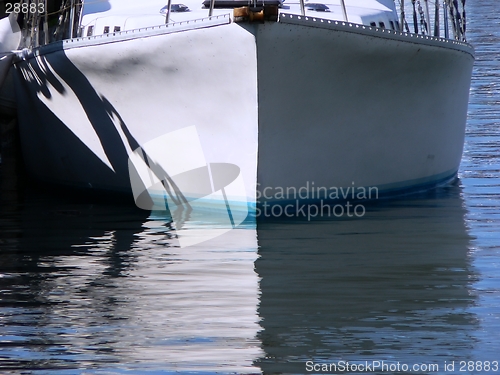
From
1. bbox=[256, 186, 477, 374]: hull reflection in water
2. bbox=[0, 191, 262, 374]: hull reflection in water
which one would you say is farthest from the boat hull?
bbox=[0, 191, 262, 374]: hull reflection in water

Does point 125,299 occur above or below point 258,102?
below

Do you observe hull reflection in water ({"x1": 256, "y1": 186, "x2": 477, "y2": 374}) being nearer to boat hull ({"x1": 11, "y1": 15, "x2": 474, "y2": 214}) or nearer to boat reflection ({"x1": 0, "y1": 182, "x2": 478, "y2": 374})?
boat reflection ({"x1": 0, "y1": 182, "x2": 478, "y2": 374})

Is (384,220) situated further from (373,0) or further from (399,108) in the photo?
(373,0)

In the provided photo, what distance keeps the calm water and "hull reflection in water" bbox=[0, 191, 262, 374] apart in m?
0.01

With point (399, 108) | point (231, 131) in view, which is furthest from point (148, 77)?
point (399, 108)

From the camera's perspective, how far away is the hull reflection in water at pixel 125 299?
4.72 meters

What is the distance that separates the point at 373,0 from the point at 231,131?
10.7 ft

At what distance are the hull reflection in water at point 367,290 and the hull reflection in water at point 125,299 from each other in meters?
0.19

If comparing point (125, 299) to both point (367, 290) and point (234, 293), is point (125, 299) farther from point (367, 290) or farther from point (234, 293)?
point (367, 290)

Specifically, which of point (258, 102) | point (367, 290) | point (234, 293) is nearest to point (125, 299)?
point (234, 293)

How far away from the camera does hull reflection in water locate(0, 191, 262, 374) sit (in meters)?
4.72

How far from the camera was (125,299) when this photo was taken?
5.86 meters

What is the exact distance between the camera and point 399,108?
879cm

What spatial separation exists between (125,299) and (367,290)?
1.59 m
